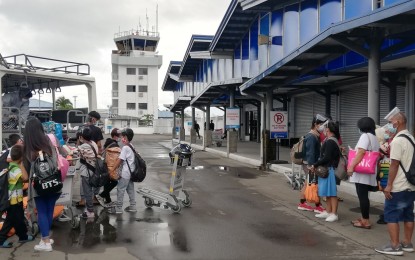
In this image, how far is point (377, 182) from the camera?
738 centimetres

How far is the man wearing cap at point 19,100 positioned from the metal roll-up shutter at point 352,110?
13001mm

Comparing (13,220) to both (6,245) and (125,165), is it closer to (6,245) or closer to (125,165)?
(6,245)

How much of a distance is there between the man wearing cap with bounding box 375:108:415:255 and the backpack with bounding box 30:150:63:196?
437 cm

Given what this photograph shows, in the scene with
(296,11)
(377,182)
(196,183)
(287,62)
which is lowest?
(196,183)

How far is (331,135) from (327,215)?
1450 millimetres

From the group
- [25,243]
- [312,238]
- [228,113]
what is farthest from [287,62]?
[228,113]

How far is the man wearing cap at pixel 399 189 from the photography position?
5844 mm

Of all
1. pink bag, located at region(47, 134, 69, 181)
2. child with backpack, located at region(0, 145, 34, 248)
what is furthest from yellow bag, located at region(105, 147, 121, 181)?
child with backpack, located at region(0, 145, 34, 248)

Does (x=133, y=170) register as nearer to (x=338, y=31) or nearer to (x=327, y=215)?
(x=327, y=215)

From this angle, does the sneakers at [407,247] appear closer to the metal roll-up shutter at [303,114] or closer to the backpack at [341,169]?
the backpack at [341,169]

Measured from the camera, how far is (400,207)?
19.4 feet

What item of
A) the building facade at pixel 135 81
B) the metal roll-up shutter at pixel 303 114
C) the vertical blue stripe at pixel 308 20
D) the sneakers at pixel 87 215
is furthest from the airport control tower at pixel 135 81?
the sneakers at pixel 87 215

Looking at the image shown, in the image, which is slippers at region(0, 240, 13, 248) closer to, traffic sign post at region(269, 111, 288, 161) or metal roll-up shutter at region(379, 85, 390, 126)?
traffic sign post at region(269, 111, 288, 161)

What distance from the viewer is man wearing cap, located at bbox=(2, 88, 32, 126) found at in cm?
1036
